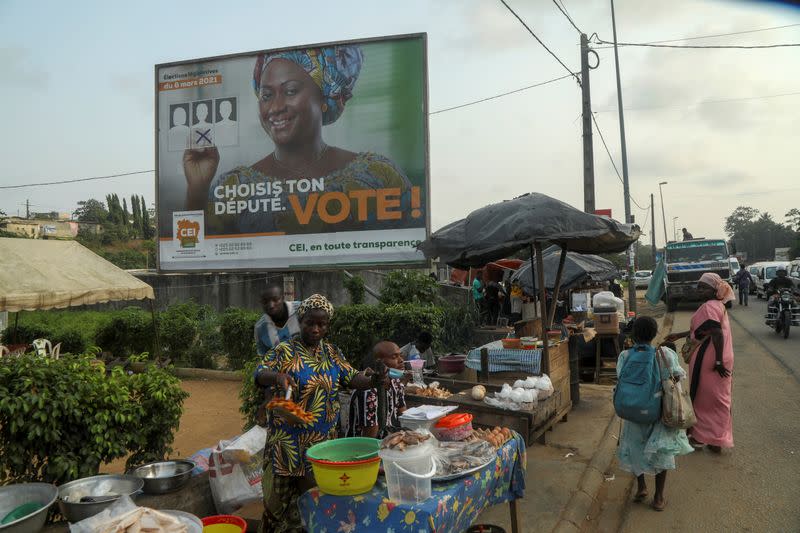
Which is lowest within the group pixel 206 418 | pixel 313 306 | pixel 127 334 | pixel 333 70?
pixel 206 418

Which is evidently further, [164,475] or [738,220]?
[738,220]

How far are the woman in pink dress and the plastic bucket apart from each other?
3873 millimetres

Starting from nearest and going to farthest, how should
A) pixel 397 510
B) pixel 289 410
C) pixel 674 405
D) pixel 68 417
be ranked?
pixel 397 510 < pixel 289 410 < pixel 68 417 < pixel 674 405

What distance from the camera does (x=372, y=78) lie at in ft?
39.5

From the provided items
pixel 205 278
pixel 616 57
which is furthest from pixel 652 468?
pixel 616 57

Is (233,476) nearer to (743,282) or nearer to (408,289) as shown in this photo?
(408,289)

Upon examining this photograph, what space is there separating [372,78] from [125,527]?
10.9 meters

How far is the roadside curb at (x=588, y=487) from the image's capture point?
438cm

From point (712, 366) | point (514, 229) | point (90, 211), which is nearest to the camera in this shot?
point (712, 366)

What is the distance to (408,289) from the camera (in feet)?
36.9

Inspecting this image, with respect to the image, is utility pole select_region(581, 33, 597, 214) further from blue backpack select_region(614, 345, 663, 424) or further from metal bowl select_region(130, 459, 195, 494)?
metal bowl select_region(130, 459, 195, 494)

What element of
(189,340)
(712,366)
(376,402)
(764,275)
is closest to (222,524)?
(376,402)

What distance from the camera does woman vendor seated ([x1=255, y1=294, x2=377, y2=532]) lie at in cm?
315

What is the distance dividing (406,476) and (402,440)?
18 cm
